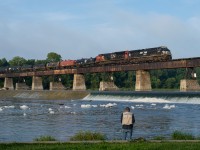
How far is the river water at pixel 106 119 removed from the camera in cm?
2867

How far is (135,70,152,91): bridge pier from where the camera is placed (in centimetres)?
8569

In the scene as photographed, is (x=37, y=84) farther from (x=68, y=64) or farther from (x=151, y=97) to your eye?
(x=151, y=97)

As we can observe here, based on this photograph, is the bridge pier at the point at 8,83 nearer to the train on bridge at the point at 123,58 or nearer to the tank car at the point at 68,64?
the train on bridge at the point at 123,58

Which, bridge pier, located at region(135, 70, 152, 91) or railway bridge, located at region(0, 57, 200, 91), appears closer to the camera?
railway bridge, located at region(0, 57, 200, 91)

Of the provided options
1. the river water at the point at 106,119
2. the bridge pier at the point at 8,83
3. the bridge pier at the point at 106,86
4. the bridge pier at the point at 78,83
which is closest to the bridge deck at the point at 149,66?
the bridge pier at the point at 78,83

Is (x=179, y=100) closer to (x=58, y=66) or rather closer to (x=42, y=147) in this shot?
(x=42, y=147)

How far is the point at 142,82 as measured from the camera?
8588 cm

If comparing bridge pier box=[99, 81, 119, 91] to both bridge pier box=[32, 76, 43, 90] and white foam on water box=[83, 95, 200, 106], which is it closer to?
white foam on water box=[83, 95, 200, 106]

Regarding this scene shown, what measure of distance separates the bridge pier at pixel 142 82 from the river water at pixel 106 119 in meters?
7.88

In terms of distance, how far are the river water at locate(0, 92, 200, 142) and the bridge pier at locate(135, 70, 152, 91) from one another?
788cm

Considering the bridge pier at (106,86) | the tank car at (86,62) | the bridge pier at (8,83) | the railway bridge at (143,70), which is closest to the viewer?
the railway bridge at (143,70)

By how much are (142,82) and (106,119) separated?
4566cm

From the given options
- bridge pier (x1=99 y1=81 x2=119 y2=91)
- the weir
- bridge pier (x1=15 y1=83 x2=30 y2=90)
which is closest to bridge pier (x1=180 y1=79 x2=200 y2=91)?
the weir

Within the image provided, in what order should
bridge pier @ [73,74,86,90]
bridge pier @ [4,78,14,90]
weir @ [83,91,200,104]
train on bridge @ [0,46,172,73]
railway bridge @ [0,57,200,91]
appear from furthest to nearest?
bridge pier @ [4,78,14,90] → bridge pier @ [73,74,86,90] → train on bridge @ [0,46,172,73] → railway bridge @ [0,57,200,91] → weir @ [83,91,200,104]
